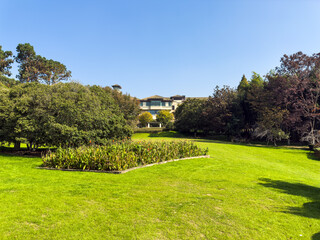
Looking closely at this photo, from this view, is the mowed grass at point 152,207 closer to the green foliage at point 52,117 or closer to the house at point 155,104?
the green foliage at point 52,117

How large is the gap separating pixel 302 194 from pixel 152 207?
5866 millimetres

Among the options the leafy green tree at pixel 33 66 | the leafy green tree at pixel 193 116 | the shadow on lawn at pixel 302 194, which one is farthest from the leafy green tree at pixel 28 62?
the shadow on lawn at pixel 302 194

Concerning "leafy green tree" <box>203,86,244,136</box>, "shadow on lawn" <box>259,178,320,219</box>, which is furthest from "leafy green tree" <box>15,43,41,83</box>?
"shadow on lawn" <box>259,178,320,219</box>

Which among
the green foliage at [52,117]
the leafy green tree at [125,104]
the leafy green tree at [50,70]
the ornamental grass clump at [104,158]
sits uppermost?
the leafy green tree at [50,70]

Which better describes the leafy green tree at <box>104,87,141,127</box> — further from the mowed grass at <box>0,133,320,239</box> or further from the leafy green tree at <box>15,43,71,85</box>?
the mowed grass at <box>0,133,320,239</box>

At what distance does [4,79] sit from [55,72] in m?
13.2

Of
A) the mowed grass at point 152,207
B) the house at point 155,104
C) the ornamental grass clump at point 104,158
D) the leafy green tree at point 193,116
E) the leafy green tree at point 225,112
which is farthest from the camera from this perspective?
the house at point 155,104

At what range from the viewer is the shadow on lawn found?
5754mm

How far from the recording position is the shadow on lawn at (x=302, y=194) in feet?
18.9

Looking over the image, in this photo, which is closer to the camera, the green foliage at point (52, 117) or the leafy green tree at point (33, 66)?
the green foliage at point (52, 117)

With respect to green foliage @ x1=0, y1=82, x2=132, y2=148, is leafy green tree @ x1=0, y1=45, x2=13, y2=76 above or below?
above

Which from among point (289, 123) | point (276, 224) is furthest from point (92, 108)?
point (289, 123)

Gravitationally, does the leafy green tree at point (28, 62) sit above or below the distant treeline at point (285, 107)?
above

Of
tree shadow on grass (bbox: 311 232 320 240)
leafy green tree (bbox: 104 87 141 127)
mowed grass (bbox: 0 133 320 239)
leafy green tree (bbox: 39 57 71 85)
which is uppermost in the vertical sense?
leafy green tree (bbox: 39 57 71 85)
